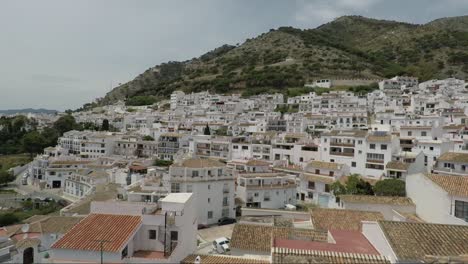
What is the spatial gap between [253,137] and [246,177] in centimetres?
1824

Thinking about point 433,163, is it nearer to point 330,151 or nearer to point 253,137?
point 330,151

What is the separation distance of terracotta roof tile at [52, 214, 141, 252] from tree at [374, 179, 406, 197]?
2343 centimetres

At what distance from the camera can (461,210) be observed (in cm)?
1723

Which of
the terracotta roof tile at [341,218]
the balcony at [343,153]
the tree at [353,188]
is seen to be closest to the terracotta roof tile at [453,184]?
the terracotta roof tile at [341,218]

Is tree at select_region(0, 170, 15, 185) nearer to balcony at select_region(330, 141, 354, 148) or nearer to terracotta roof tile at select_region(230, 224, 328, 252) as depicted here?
balcony at select_region(330, 141, 354, 148)

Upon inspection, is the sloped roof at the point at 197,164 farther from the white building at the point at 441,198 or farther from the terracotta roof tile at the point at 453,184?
the terracotta roof tile at the point at 453,184

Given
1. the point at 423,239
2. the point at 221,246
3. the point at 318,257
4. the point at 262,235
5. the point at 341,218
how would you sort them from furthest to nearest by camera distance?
the point at 221,246 → the point at 341,218 → the point at 262,235 → the point at 423,239 → the point at 318,257

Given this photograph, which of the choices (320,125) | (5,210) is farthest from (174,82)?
(5,210)

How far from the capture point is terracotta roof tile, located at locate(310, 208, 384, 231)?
19.6 m

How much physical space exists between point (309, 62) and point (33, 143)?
8285 cm

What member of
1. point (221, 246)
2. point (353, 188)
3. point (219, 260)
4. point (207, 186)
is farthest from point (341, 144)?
point (219, 260)

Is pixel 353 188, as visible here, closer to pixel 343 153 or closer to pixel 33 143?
pixel 343 153

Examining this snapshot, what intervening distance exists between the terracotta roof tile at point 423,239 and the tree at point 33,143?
77909mm

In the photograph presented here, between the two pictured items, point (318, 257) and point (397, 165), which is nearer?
point (318, 257)
